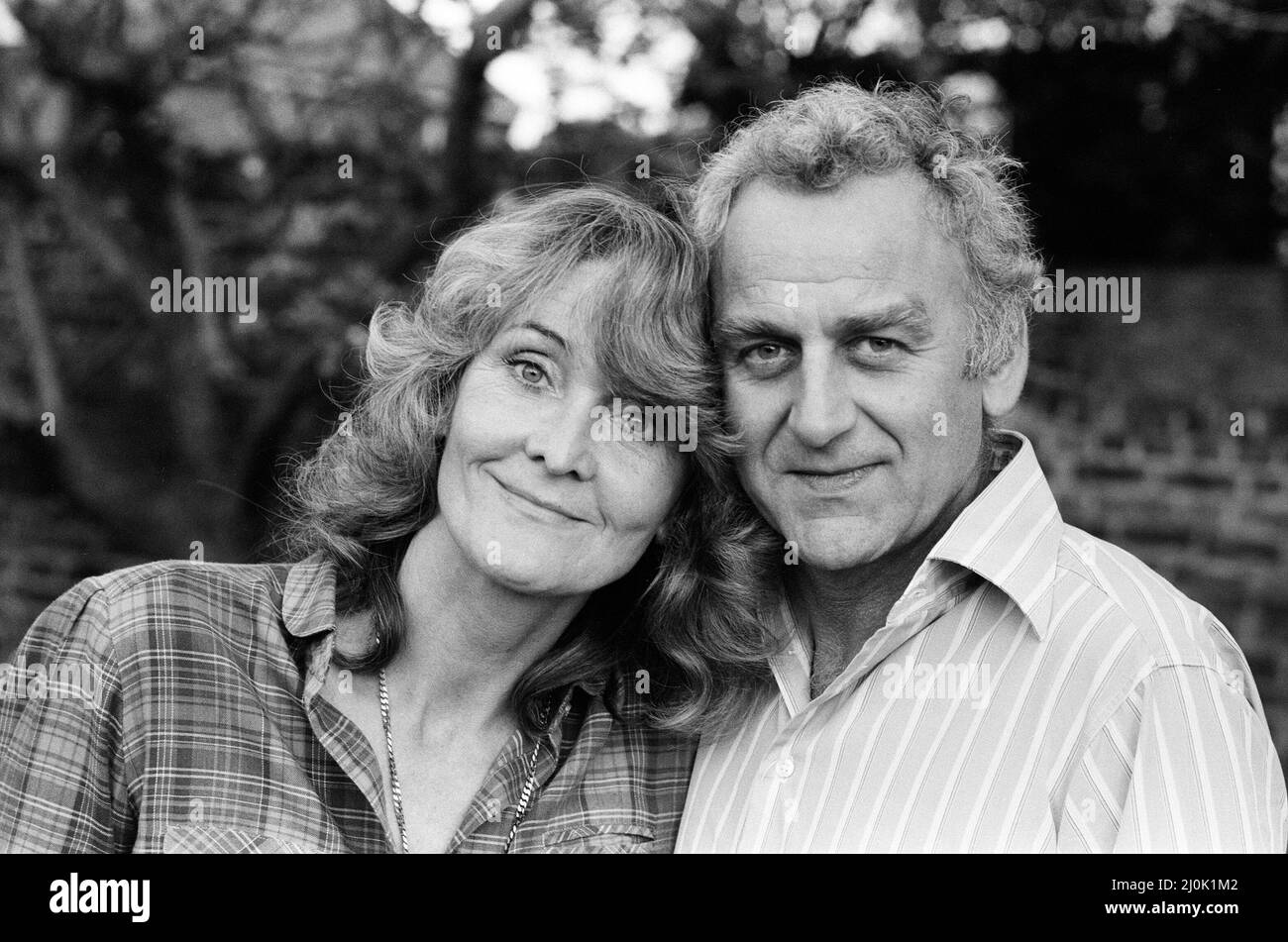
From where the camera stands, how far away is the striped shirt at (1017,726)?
69.5 inches

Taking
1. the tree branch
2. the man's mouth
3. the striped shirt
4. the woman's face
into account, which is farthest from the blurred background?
the striped shirt

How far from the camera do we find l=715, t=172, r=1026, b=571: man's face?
208 cm

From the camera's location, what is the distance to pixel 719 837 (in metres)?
2.12

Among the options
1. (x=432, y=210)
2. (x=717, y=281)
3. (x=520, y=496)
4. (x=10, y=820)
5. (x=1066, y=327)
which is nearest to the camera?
(x=10, y=820)

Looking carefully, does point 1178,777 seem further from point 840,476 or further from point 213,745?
point 213,745

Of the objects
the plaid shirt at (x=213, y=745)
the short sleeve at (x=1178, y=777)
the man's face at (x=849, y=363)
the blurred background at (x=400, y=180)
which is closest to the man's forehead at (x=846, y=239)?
the man's face at (x=849, y=363)

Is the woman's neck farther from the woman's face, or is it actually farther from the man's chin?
the man's chin

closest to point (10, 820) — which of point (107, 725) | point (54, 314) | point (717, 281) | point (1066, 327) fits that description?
point (107, 725)

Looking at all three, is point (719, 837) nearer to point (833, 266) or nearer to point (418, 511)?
point (418, 511)

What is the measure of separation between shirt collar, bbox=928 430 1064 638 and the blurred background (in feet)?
5.58

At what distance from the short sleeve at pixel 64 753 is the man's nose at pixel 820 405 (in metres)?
1.10

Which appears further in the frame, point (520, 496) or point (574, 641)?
point (574, 641)

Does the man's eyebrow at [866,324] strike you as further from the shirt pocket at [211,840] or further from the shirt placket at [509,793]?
the shirt pocket at [211,840]

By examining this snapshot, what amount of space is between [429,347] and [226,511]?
202 cm
